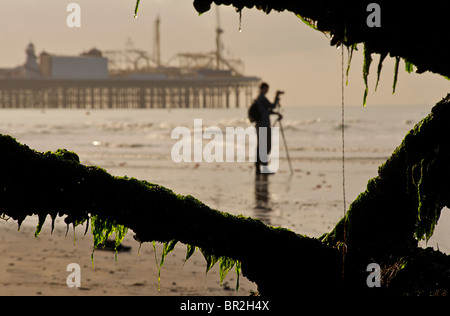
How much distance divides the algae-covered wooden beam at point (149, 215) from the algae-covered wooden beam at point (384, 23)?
2.84ft

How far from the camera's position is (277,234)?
3.26 m

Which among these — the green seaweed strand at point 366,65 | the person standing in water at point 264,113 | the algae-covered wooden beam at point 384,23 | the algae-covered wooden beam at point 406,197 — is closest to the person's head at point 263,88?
the person standing in water at point 264,113

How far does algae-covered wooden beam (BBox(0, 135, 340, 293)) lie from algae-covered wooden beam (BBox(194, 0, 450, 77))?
866mm

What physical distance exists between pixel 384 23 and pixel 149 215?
4.15 ft

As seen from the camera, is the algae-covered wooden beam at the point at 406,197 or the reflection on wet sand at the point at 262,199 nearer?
the algae-covered wooden beam at the point at 406,197

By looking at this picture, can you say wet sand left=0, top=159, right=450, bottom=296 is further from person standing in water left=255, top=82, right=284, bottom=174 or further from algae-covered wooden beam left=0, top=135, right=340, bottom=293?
person standing in water left=255, top=82, right=284, bottom=174

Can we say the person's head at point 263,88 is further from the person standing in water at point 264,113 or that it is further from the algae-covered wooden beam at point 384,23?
the algae-covered wooden beam at point 384,23

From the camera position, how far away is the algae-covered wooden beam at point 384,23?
2.52 m

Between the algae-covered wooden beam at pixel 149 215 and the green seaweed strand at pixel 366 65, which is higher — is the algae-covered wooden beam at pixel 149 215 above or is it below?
below

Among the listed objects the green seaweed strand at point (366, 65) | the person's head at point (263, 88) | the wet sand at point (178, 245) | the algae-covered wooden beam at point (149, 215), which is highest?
the person's head at point (263, 88)

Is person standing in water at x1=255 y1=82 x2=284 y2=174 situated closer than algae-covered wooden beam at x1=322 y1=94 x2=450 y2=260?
No

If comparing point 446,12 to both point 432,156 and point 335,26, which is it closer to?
point 335,26

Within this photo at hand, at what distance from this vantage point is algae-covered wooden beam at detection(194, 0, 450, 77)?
252cm

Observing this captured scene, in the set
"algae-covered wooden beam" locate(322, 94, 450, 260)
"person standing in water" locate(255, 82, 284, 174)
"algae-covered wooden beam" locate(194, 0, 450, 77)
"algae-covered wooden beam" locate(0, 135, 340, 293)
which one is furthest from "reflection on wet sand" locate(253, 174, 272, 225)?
"algae-covered wooden beam" locate(194, 0, 450, 77)
